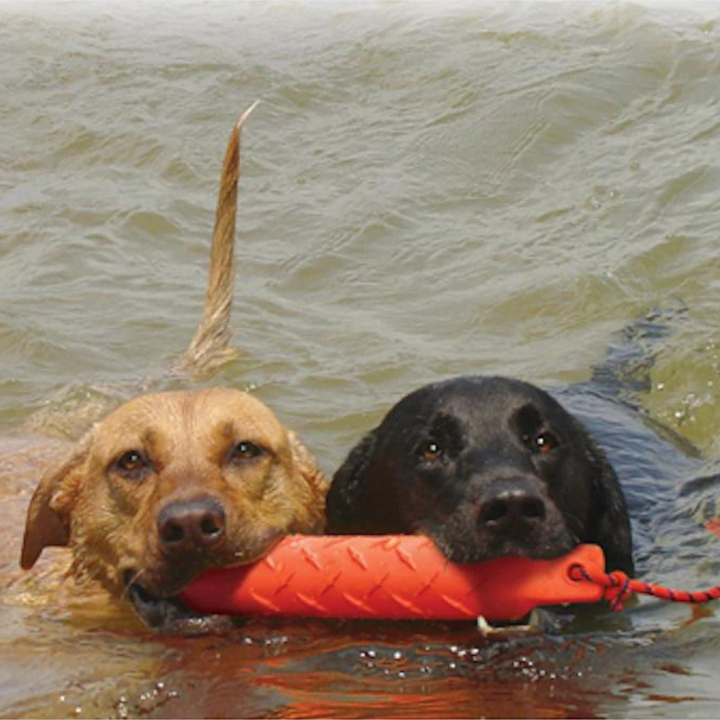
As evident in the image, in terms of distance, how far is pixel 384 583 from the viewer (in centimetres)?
531

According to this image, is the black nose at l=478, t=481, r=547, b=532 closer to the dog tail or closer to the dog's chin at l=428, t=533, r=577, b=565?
the dog's chin at l=428, t=533, r=577, b=565

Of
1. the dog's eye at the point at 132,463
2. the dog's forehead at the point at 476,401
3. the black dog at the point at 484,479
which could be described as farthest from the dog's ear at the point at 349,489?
the dog's eye at the point at 132,463

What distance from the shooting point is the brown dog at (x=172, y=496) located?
17.4ft

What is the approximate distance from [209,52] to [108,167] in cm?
263

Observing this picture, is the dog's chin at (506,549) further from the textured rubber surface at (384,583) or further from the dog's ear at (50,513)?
the dog's ear at (50,513)

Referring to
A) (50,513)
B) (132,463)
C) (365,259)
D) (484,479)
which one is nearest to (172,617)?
(132,463)

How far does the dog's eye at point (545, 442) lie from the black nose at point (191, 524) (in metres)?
1.19

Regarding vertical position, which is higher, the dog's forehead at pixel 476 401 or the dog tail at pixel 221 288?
the dog tail at pixel 221 288

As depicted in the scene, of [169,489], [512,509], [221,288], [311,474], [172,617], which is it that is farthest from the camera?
[221,288]

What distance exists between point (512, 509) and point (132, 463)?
149cm

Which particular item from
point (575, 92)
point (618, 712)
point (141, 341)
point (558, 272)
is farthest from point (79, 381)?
point (575, 92)

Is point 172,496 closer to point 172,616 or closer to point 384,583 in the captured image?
point 172,616

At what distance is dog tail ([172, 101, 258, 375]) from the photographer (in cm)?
768

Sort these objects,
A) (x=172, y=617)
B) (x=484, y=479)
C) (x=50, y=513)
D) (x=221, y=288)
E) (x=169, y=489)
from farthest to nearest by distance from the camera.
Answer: (x=221, y=288) → (x=50, y=513) → (x=172, y=617) → (x=169, y=489) → (x=484, y=479)
